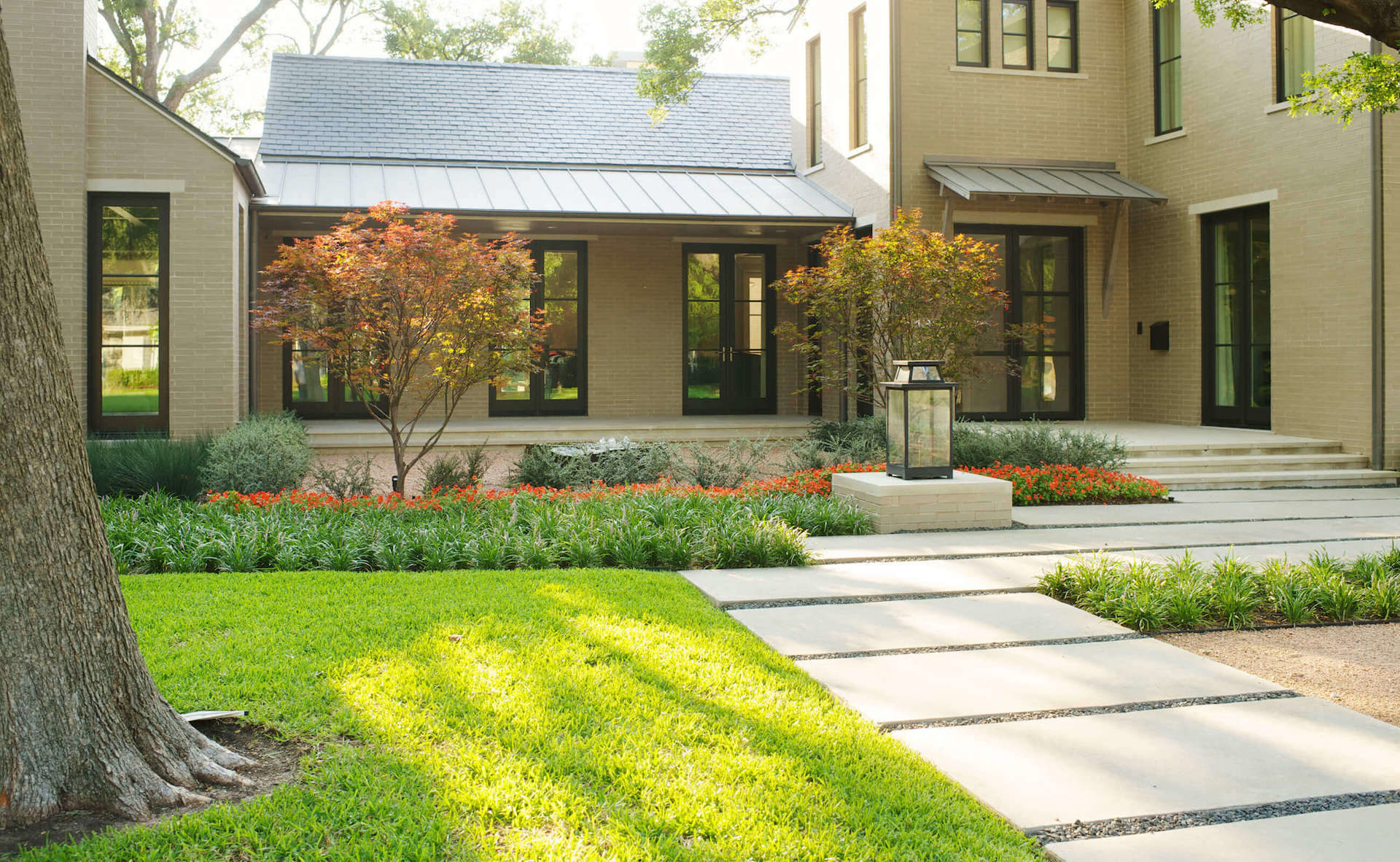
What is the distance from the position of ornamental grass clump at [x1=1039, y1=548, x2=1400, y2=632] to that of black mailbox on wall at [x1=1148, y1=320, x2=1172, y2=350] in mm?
→ 7992

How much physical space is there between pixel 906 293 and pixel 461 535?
562 centimetres

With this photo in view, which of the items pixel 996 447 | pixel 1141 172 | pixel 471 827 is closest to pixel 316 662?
pixel 471 827

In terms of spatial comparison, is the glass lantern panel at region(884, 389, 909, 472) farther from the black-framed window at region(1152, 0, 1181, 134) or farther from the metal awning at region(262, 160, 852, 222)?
the black-framed window at region(1152, 0, 1181, 134)

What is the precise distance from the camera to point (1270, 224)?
38.2ft

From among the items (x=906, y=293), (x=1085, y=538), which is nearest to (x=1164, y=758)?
(x=1085, y=538)

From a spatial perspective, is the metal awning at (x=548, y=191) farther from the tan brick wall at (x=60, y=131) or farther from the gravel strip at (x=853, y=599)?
the gravel strip at (x=853, y=599)

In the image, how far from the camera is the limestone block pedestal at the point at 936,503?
7.46 m

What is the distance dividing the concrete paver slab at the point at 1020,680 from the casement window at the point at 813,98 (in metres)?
12.0

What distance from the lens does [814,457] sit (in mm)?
10555

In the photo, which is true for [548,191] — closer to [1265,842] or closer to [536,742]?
[536,742]

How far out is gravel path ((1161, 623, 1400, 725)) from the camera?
13.1ft

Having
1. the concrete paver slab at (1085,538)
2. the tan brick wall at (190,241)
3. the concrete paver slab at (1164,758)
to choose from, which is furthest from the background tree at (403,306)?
the concrete paver slab at (1164,758)

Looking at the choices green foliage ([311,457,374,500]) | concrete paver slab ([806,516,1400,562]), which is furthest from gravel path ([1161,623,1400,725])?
green foliage ([311,457,374,500])

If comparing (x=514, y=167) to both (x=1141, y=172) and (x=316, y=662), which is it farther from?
(x=316, y=662)
